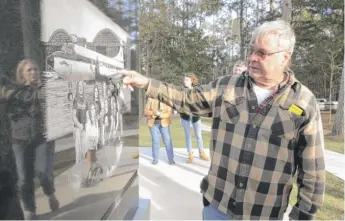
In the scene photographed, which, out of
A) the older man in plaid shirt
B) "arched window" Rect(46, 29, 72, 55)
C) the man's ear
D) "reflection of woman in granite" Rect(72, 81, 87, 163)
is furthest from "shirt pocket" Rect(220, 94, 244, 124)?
"arched window" Rect(46, 29, 72, 55)

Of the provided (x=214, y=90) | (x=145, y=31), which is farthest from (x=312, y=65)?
(x=214, y=90)

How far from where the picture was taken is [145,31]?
80.4 feet

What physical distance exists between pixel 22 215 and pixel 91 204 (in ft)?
2.54

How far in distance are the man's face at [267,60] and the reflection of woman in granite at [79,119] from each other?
0.98 meters

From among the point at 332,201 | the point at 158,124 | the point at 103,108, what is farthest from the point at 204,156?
the point at 103,108

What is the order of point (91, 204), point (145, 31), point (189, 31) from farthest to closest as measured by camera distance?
1. point (189, 31)
2. point (145, 31)
3. point (91, 204)

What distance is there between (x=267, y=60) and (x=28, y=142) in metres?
1.26

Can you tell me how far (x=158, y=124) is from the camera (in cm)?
686

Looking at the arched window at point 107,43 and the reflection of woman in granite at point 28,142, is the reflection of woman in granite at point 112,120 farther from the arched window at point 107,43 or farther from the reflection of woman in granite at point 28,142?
the reflection of woman in granite at point 28,142

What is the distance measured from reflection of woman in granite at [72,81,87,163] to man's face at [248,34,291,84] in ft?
3.20

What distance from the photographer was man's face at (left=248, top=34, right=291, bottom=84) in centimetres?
196

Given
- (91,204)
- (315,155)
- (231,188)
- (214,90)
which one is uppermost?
(214,90)

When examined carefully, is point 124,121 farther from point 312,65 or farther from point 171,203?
point 312,65

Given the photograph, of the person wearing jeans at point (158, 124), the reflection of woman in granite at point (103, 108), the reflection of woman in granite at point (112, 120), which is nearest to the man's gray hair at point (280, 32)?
the reflection of woman in granite at point (103, 108)
